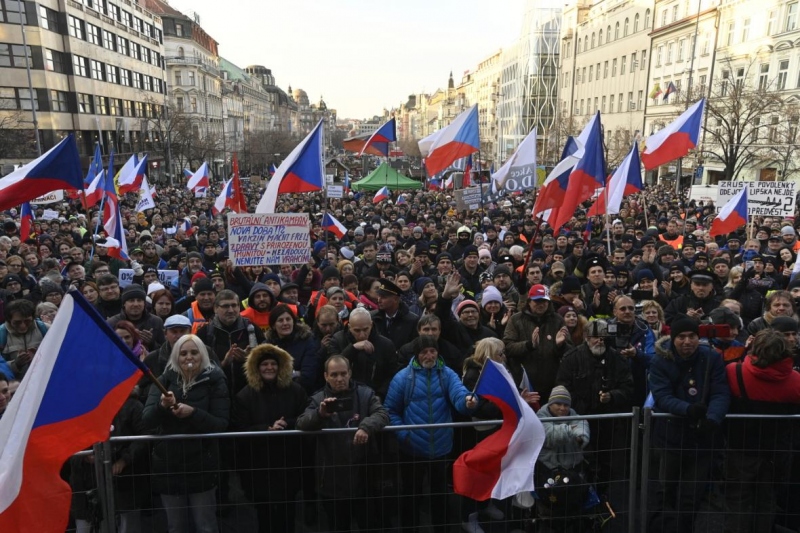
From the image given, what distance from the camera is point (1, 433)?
272cm

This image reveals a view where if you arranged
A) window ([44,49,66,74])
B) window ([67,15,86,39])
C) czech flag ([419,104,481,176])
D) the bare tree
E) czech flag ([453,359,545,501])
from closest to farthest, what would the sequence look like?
1. czech flag ([453,359,545,501])
2. czech flag ([419,104,481,176])
3. the bare tree
4. window ([44,49,66,74])
5. window ([67,15,86,39])

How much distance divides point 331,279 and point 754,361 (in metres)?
4.93

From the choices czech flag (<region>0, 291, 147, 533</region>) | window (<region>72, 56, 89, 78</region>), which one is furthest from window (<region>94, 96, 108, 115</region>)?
czech flag (<region>0, 291, 147, 533</region>)

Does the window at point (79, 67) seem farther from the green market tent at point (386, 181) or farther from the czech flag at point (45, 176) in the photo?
the czech flag at point (45, 176)

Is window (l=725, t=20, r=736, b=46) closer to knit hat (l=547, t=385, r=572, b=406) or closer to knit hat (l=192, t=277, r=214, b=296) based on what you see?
knit hat (l=192, t=277, r=214, b=296)

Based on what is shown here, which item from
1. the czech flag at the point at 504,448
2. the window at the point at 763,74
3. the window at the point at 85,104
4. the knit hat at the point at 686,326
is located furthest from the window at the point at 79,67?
the knit hat at the point at 686,326

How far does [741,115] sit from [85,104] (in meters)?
47.9

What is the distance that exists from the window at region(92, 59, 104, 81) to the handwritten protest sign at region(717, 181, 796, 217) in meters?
51.5

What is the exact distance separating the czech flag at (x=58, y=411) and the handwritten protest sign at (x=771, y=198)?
13.1m

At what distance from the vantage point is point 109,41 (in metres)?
52.7

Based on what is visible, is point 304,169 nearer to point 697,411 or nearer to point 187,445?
point 187,445

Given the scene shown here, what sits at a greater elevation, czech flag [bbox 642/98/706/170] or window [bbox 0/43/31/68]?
window [bbox 0/43/31/68]

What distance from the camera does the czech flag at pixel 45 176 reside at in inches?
282

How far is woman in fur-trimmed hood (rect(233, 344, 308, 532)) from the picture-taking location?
4.11 meters
